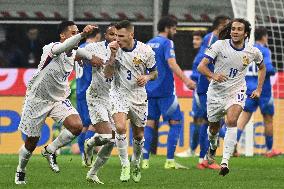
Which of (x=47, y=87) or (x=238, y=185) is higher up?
(x=47, y=87)

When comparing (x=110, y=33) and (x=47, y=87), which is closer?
(x=47, y=87)

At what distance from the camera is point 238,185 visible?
1500 cm

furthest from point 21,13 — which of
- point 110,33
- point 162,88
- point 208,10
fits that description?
point 110,33

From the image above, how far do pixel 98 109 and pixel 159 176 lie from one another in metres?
1.27

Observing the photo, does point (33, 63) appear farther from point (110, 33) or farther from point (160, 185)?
point (160, 185)

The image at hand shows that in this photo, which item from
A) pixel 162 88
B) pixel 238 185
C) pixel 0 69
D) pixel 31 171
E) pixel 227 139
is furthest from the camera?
pixel 0 69

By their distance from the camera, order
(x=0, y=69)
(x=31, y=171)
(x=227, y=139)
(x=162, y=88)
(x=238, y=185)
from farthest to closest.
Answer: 1. (x=0, y=69)
2. (x=162, y=88)
3. (x=31, y=171)
4. (x=227, y=139)
5. (x=238, y=185)

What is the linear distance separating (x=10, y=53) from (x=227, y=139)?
948 centimetres

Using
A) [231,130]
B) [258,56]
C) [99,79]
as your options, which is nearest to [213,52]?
[258,56]

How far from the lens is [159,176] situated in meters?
16.8

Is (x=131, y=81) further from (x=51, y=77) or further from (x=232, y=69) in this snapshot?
(x=232, y=69)

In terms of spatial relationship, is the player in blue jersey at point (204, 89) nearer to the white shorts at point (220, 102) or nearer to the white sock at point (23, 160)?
the white shorts at point (220, 102)

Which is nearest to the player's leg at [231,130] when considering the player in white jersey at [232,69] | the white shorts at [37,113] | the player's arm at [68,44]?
the player in white jersey at [232,69]

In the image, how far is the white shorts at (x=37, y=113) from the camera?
15336mm
